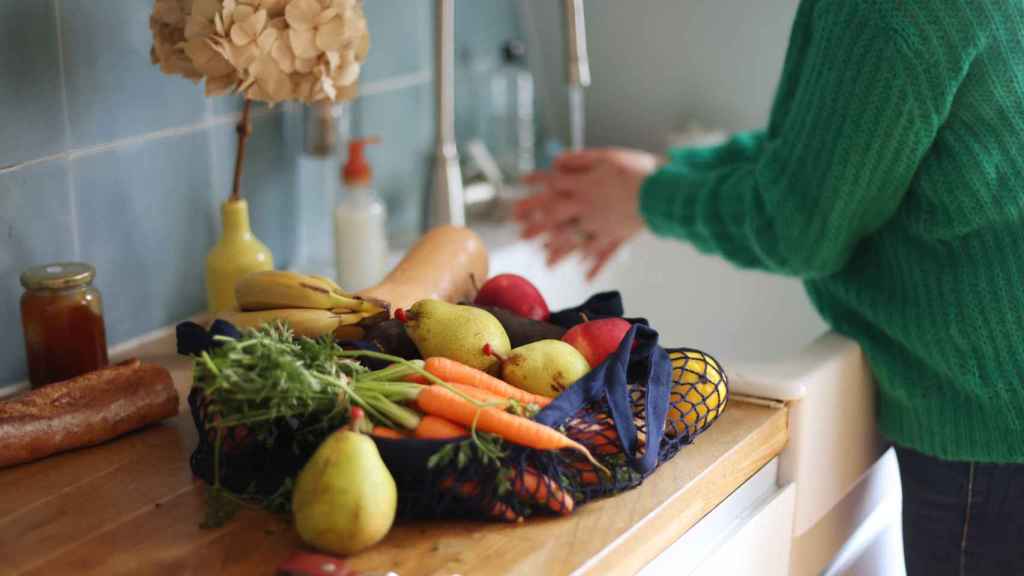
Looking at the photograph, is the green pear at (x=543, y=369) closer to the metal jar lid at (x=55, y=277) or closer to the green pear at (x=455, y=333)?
the green pear at (x=455, y=333)

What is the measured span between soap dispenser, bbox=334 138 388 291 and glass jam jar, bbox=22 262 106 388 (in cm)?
35

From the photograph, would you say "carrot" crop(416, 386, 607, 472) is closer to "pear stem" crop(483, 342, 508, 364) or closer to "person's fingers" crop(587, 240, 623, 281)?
"pear stem" crop(483, 342, 508, 364)

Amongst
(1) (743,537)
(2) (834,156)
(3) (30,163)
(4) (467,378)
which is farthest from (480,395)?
(3) (30,163)

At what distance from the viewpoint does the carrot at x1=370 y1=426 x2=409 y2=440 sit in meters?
0.81

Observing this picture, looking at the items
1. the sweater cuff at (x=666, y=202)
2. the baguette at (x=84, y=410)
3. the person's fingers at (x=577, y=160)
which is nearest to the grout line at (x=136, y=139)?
the baguette at (x=84, y=410)

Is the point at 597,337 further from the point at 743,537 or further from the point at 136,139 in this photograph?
the point at 136,139

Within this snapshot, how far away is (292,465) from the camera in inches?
33.8

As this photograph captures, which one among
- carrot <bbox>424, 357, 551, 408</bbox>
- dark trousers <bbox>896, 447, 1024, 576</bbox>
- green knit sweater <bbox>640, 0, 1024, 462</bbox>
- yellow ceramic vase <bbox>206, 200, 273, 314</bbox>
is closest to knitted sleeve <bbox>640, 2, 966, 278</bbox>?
green knit sweater <bbox>640, 0, 1024, 462</bbox>

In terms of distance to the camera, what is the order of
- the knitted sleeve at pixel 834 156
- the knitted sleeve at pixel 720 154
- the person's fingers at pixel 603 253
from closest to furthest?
the knitted sleeve at pixel 834 156
the knitted sleeve at pixel 720 154
the person's fingers at pixel 603 253

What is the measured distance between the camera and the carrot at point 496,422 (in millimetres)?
807

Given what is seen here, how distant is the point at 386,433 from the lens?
0.81 meters

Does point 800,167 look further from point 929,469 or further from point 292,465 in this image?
point 292,465

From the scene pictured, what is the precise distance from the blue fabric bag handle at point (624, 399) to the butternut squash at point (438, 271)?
260 millimetres

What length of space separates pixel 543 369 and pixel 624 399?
7cm
